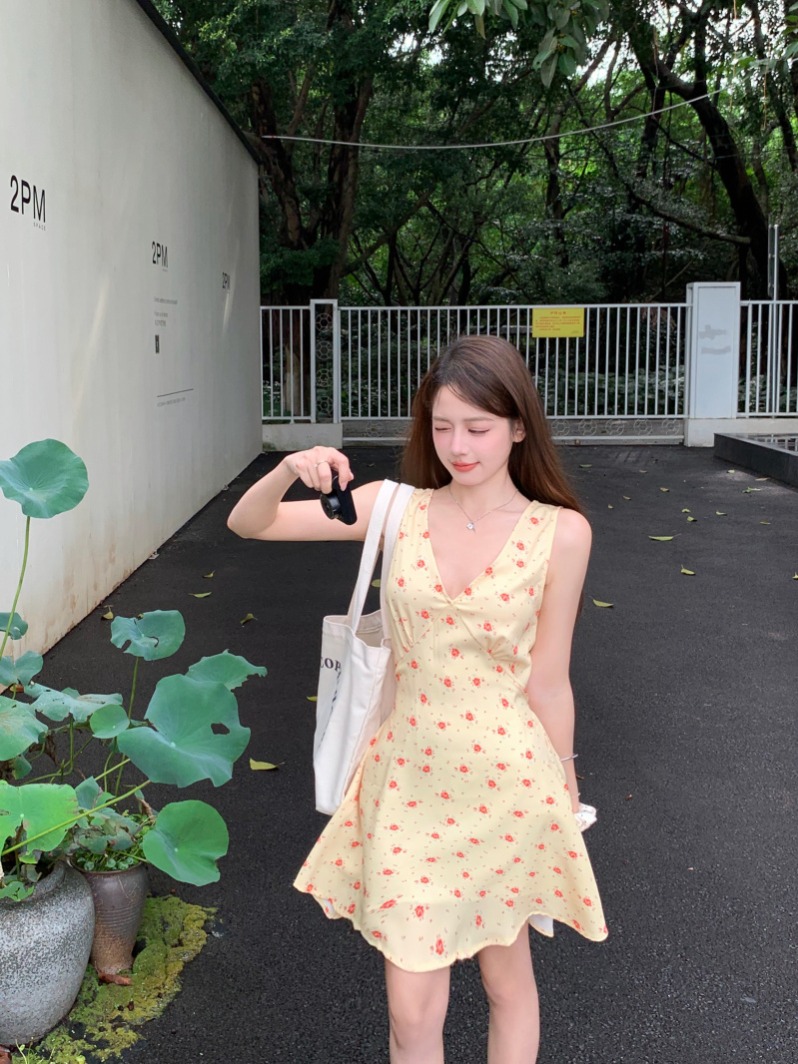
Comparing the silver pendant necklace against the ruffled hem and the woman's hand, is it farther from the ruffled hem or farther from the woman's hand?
the ruffled hem

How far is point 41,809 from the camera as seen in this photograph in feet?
7.78

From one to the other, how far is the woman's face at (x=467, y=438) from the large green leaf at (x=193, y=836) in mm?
829

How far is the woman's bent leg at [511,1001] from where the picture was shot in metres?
2.11

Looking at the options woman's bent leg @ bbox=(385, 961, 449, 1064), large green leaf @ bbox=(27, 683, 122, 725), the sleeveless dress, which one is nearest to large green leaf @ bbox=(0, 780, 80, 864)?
large green leaf @ bbox=(27, 683, 122, 725)

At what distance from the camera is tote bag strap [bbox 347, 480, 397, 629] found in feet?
7.13

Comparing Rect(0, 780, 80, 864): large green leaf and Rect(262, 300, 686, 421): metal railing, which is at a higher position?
Rect(262, 300, 686, 421): metal railing

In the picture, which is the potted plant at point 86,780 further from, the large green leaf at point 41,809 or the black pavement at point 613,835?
the black pavement at point 613,835

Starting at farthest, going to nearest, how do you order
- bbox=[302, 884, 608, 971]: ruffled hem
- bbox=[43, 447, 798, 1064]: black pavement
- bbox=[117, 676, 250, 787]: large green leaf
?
bbox=[43, 447, 798, 1064]: black pavement, bbox=[117, 676, 250, 787]: large green leaf, bbox=[302, 884, 608, 971]: ruffled hem

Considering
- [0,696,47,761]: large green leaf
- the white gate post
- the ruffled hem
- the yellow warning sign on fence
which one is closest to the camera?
the ruffled hem

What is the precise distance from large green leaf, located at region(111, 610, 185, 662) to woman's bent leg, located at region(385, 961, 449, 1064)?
1.11 metres

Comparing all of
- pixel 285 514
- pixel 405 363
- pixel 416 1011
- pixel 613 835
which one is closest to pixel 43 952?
pixel 416 1011

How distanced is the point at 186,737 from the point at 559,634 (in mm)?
785

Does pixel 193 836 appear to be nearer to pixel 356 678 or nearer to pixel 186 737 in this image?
pixel 186 737

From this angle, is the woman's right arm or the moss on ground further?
the moss on ground
